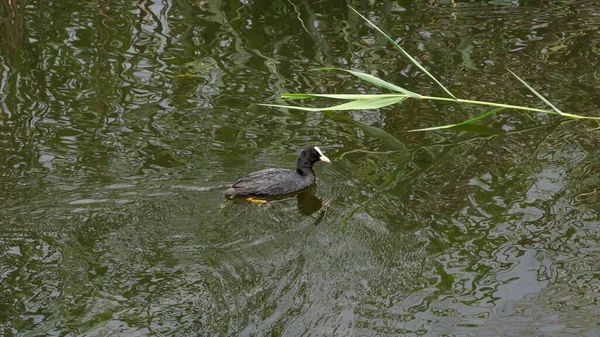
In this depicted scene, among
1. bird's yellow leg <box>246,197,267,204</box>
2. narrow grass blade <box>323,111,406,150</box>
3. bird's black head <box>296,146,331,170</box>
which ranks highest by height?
bird's black head <box>296,146,331,170</box>

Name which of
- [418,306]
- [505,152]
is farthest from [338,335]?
[505,152]

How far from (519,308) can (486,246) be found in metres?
0.83

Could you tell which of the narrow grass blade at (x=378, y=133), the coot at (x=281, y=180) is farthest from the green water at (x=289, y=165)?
the coot at (x=281, y=180)

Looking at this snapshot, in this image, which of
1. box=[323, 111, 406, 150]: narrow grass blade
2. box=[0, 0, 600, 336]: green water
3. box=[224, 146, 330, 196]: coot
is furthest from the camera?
box=[323, 111, 406, 150]: narrow grass blade

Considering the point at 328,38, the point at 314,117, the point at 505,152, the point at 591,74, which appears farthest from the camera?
the point at 328,38

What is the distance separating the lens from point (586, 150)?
902cm

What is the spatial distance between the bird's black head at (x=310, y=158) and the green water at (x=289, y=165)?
0.23 m

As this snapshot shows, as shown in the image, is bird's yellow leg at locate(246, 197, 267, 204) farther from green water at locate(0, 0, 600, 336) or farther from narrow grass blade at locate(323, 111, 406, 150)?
narrow grass blade at locate(323, 111, 406, 150)

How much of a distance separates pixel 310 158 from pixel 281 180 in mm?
363

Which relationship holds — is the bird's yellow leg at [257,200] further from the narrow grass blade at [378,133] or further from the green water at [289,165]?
the narrow grass blade at [378,133]

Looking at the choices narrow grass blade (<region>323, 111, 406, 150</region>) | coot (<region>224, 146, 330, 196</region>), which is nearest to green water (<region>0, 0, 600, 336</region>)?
narrow grass blade (<region>323, 111, 406, 150</region>)

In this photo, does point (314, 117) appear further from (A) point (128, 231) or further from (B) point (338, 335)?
(B) point (338, 335)

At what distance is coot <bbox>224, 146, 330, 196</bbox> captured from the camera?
26.9 feet

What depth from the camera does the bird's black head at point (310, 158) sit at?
8672 mm
